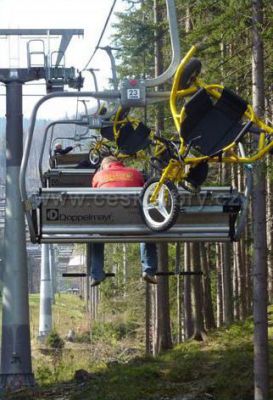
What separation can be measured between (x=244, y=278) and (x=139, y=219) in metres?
20.3

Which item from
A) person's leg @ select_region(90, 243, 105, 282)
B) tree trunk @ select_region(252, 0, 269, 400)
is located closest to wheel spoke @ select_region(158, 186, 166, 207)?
person's leg @ select_region(90, 243, 105, 282)

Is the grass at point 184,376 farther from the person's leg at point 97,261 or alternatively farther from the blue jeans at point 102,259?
the person's leg at point 97,261

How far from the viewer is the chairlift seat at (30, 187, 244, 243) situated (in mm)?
9227

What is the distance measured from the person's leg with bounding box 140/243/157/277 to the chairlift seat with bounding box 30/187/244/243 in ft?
2.68

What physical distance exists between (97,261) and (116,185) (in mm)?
981

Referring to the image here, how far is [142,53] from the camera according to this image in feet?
88.4

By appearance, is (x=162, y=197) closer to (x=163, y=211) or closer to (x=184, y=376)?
(x=163, y=211)

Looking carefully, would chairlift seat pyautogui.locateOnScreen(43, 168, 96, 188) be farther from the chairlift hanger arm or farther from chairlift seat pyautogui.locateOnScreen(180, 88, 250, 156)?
chairlift seat pyautogui.locateOnScreen(180, 88, 250, 156)

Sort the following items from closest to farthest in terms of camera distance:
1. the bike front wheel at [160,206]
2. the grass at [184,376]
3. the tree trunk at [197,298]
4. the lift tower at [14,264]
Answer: the bike front wheel at [160,206] < the grass at [184,376] < the lift tower at [14,264] < the tree trunk at [197,298]

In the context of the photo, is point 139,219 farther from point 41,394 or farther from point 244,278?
point 244,278

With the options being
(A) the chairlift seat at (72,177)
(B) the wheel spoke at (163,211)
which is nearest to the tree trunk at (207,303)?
(A) the chairlift seat at (72,177)

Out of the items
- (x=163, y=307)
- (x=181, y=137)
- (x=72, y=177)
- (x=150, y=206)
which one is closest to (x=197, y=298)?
(x=163, y=307)

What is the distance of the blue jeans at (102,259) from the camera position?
10031 mm

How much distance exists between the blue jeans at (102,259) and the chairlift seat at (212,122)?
2123 mm
